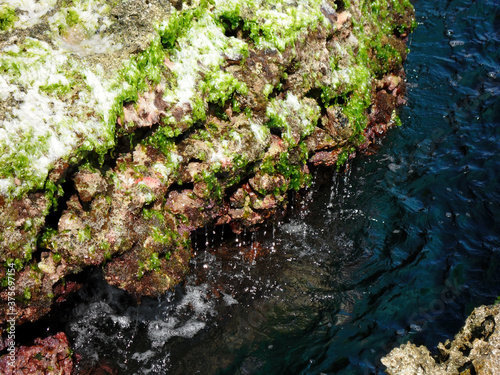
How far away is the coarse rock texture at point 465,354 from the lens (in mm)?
5160

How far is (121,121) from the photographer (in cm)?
618

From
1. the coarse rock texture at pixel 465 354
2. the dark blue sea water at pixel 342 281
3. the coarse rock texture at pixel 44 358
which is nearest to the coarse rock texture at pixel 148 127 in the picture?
the coarse rock texture at pixel 44 358

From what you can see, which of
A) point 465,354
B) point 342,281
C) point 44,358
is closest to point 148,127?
point 44,358

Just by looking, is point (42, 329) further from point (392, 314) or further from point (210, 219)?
point (392, 314)

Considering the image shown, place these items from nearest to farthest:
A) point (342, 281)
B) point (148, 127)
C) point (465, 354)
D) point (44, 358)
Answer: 1. point (465, 354)
2. point (44, 358)
3. point (148, 127)
4. point (342, 281)

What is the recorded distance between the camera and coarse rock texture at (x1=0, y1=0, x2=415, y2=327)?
5.57 meters

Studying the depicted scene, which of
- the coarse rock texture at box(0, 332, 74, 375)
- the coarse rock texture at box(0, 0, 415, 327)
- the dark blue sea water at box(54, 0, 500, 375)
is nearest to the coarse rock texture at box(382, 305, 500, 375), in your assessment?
the dark blue sea water at box(54, 0, 500, 375)

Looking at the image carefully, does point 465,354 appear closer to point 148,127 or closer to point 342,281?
point 342,281

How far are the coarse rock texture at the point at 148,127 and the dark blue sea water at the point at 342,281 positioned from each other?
771mm

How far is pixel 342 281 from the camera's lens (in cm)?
767

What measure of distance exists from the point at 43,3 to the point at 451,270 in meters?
7.48

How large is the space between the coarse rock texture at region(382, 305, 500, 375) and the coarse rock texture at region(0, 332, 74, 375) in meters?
4.16

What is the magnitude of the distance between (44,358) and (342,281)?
454 cm

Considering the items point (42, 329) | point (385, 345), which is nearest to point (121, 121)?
point (42, 329)
